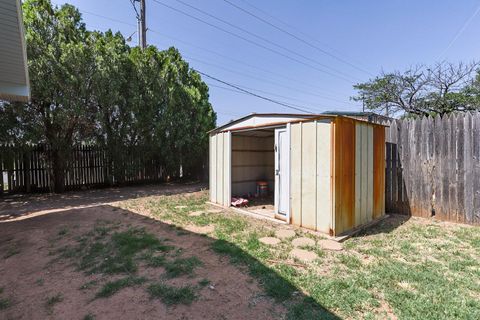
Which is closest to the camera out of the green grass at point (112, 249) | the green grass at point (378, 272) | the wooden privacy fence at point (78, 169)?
the green grass at point (378, 272)

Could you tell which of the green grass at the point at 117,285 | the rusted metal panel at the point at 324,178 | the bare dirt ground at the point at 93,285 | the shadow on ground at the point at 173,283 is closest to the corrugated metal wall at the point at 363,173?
the rusted metal panel at the point at 324,178

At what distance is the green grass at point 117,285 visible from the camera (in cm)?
242

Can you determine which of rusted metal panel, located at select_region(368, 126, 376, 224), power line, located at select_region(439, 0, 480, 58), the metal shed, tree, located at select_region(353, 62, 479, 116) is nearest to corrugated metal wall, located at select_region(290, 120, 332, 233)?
the metal shed

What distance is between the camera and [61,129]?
806 centimetres

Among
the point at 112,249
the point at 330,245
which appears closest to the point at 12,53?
the point at 112,249

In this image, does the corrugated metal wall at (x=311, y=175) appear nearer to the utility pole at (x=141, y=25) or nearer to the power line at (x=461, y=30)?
the power line at (x=461, y=30)

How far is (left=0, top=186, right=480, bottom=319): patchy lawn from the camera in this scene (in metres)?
2.14

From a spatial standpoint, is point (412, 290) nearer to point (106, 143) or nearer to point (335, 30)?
point (106, 143)

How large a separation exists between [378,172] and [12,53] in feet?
22.6

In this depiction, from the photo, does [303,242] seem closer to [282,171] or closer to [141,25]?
[282,171]

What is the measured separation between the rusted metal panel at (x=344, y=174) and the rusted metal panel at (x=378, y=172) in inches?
34.6

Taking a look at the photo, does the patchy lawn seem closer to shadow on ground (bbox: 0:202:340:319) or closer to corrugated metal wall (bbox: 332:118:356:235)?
shadow on ground (bbox: 0:202:340:319)

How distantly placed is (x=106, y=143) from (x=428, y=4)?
40.8 feet

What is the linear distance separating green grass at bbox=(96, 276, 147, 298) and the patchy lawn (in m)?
0.01
